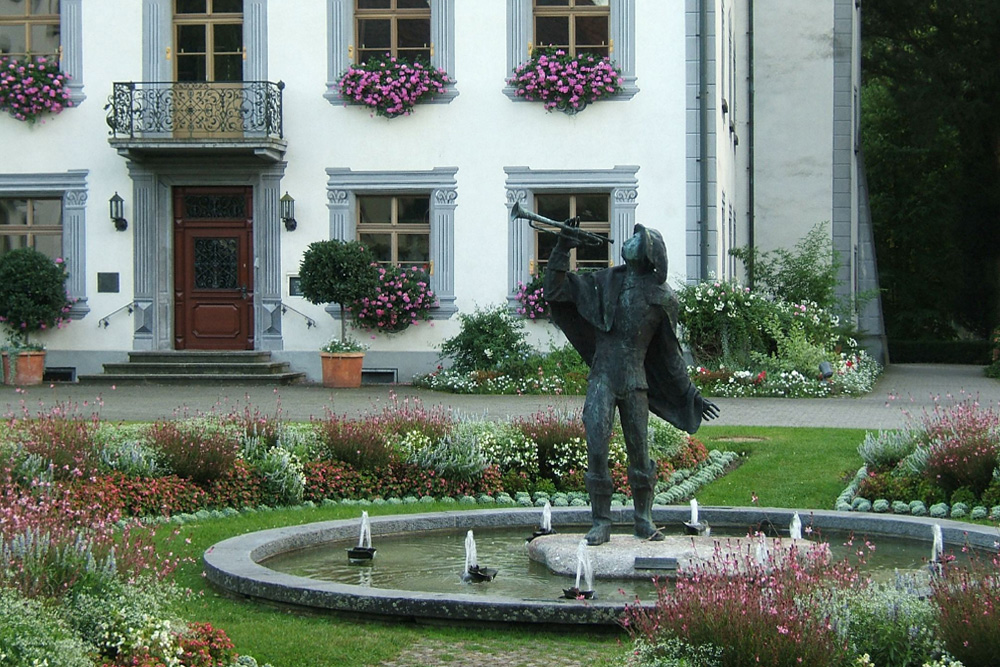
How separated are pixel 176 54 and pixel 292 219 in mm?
3273

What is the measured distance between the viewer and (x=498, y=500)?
12.0m

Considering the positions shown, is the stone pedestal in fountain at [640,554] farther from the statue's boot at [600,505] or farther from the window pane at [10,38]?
the window pane at [10,38]

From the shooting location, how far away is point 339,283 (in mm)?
22547

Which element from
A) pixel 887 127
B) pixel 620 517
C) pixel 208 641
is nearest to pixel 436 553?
pixel 620 517

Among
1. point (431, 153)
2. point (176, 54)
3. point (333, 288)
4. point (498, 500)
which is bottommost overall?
point (498, 500)

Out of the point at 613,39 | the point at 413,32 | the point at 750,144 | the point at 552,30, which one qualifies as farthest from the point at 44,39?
the point at 750,144

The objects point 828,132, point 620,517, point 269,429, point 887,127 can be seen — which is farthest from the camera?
point 887,127

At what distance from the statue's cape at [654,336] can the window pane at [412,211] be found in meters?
15.6

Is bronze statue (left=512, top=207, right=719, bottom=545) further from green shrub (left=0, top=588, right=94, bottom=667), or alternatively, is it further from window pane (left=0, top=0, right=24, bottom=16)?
window pane (left=0, top=0, right=24, bottom=16)

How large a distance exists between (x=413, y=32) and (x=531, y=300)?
4.83m

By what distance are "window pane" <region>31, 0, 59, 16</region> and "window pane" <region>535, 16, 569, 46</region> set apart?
7.86 meters

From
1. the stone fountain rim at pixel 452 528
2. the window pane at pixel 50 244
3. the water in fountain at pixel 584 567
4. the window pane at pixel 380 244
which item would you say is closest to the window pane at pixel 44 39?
the window pane at pixel 50 244

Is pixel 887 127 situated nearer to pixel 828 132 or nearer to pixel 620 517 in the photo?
pixel 828 132

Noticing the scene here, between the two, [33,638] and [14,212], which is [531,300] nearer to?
[14,212]
